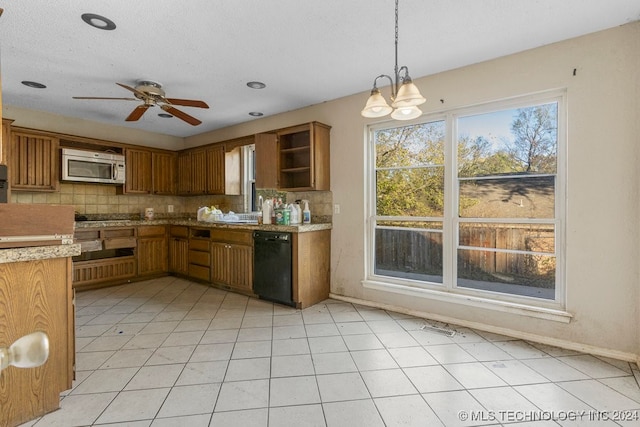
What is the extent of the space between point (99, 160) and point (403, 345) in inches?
189

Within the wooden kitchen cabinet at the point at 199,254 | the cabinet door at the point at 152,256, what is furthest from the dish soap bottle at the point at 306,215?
the cabinet door at the point at 152,256

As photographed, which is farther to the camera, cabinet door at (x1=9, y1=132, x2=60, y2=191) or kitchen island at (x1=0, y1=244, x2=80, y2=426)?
cabinet door at (x1=9, y1=132, x2=60, y2=191)

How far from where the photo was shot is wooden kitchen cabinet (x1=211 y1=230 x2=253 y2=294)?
3.80 metres

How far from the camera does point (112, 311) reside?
329 cm

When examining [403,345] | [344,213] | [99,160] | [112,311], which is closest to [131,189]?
[99,160]

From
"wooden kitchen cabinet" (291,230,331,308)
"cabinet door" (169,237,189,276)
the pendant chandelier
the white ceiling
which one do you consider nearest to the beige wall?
the white ceiling

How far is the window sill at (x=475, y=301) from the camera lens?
246 cm

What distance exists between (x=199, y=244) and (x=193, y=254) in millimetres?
224

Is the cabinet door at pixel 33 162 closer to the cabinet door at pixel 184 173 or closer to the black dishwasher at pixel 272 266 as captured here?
the cabinet door at pixel 184 173

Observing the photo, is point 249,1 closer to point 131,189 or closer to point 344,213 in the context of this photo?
point 344,213

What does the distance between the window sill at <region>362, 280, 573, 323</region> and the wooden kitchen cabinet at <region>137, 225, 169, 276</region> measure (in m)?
3.41

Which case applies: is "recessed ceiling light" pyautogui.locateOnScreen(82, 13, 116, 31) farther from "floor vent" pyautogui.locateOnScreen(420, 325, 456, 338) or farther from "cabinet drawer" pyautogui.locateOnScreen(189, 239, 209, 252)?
"floor vent" pyautogui.locateOnScreen(420, 325, 456, 338)

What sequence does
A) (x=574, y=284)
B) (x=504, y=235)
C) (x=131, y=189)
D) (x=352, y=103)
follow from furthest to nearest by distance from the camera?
(x=131, y=189) → (x=352, y=103) → (x=504, y=235) → (x=574, y=284)

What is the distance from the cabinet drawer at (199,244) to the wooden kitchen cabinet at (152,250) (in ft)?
2.18
